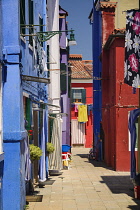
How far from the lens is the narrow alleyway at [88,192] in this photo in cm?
1211

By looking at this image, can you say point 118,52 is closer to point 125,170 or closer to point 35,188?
point 125,170

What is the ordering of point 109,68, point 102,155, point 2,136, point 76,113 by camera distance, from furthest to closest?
point 76,113
point 102,155
point 109,68
point 2,136

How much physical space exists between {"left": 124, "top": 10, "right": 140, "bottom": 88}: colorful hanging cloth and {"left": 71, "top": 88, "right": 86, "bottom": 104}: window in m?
30.5

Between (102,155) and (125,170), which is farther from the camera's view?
(102,155)

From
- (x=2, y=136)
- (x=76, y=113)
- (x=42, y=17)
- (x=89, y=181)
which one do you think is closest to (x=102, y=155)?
(x=89, y=181)

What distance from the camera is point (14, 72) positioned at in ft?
33.0

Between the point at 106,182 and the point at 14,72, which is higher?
Answer: the point at 14,72

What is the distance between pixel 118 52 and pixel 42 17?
506cm

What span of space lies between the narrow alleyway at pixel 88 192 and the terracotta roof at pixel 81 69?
2367cm

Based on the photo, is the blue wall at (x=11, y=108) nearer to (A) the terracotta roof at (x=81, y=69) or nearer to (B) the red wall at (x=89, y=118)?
(A) the terracotta roof at (x=81, y=69)

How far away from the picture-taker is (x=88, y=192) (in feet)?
47.4

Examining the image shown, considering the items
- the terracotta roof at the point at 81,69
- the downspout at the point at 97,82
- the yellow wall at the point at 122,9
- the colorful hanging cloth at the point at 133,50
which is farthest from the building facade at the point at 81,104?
the colorful hanging cloth at the point at 133,50

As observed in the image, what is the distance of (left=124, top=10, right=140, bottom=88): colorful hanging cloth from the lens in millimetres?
11938

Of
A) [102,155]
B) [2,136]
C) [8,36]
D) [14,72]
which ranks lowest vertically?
[102,155]
